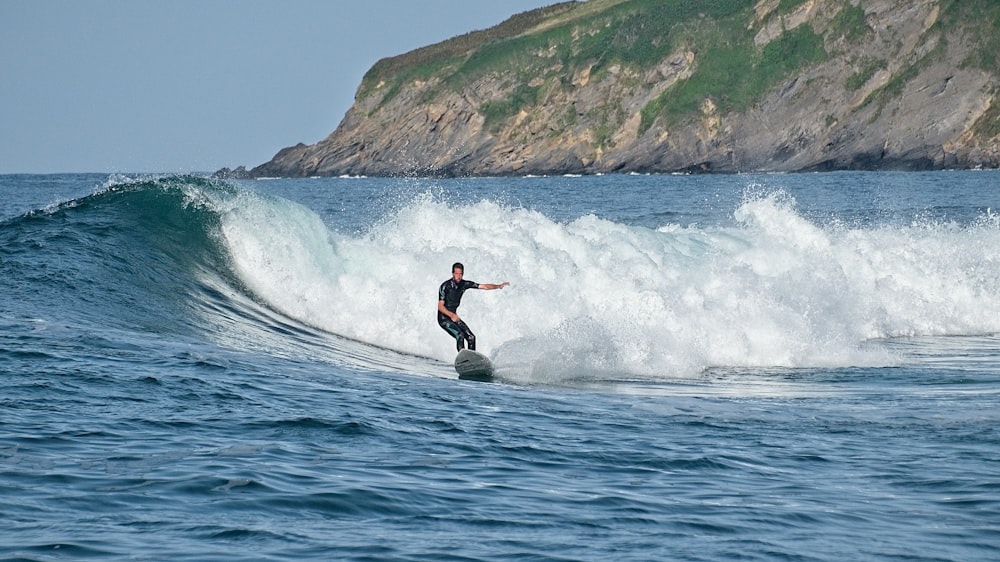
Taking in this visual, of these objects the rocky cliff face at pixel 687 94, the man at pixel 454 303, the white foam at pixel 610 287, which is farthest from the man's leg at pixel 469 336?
the rocky cliff face at pixel 687 94

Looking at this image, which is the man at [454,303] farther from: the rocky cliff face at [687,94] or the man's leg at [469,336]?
the rocky cliff face at [687,94]

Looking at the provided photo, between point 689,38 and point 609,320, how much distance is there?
11002 centimetres

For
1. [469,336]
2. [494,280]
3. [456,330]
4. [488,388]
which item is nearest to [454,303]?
[456,330]

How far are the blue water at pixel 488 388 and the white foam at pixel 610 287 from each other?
0.21 ft

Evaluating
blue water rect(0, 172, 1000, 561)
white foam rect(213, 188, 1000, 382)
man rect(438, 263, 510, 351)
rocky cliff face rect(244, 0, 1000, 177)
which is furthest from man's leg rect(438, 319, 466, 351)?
rocky cliff face rect(244, 0, 1000, 177)

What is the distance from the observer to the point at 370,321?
19312 millimetres

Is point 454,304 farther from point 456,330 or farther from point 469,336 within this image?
point 469,336

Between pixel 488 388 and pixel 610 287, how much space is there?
709 cm

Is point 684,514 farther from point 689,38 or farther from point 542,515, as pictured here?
point 689,38

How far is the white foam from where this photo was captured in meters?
17.4

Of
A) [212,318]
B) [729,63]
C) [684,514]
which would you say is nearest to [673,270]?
[212,318]

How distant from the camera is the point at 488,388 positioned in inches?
551

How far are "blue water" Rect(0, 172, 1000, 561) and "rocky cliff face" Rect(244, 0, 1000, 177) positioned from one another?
73730 mm

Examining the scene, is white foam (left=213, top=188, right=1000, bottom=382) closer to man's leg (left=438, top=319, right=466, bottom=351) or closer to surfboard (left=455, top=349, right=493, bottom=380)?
surfboard (left=455, top=349, right=493, bottom=380)
